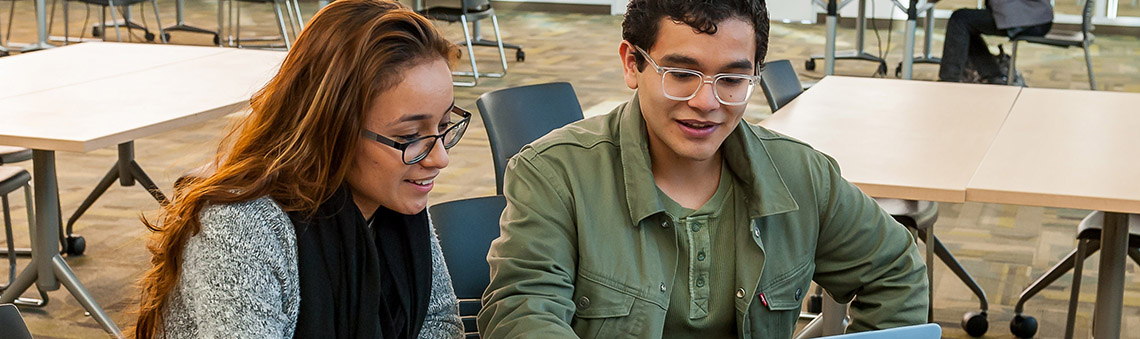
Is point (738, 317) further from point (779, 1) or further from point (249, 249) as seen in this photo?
point (779, 1)

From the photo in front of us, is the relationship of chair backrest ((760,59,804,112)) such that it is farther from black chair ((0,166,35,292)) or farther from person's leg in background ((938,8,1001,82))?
person's leg in background ((938,8,1001,82))

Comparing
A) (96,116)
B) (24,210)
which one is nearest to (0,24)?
(24,210)

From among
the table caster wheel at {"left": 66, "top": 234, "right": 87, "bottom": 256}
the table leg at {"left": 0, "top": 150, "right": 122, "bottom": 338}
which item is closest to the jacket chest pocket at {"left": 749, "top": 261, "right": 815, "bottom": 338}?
the table leg at {"left": 0, "top": 150, "right": 122, "bottom": 338}

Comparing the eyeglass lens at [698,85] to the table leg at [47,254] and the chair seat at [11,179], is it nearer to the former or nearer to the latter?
the table leg at [47,254]

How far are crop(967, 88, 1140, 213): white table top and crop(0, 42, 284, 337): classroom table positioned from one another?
1677mm

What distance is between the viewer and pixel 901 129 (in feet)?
9.37

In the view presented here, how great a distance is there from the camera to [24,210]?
165 inches

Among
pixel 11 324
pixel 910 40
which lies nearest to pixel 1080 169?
pixel 11 324

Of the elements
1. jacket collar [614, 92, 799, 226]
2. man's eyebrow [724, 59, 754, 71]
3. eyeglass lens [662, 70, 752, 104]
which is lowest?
jacket collar [614, 92, 799, 226]

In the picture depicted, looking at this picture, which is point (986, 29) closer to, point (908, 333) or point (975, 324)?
point (975, 324)

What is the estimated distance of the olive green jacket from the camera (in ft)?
4.61

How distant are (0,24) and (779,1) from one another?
6227 mm

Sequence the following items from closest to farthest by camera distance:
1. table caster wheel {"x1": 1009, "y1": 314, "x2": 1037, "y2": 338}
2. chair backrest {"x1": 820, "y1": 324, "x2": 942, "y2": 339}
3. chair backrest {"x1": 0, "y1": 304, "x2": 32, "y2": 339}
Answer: chair backrest {"x1": 820, "y1": 324, "x2": 942, "y2": 339} → chair backrest {"x1": 0, "y1": 304, "x2": 32, "y2": 339} → table caster wheel {"x1": 1009, "y1": 314, "x2": 1037, "y2": 338}

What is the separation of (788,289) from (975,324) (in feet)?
5.83
